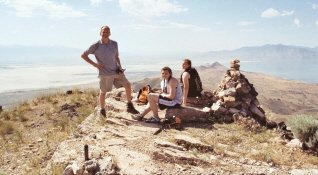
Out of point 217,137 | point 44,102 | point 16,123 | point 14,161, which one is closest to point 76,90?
point 44,102

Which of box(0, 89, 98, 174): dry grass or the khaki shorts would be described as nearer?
the khaki shorts

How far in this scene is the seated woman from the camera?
1141cm

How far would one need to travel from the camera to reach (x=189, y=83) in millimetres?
13273

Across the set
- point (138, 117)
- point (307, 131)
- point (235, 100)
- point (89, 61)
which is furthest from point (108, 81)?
point (307, 131)

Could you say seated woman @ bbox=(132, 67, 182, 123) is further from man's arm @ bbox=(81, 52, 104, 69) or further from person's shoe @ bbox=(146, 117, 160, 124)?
man's arm @ bbox=(81, 52, 104, 69)

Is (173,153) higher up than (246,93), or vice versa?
(246,93)

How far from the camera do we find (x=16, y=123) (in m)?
18.2

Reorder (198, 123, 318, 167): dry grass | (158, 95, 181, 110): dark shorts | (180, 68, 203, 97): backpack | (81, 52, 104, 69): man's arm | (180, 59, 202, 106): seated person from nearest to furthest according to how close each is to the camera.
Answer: (198, 123, 318, 167): dry grass
(81, 52, 104, 69): man's arm
(158, 95, 181, 110): dark shorts
(180, 59, 202, 106): seated person
(180, 68, 203, 97): backpack

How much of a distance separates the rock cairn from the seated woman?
5.34 ft

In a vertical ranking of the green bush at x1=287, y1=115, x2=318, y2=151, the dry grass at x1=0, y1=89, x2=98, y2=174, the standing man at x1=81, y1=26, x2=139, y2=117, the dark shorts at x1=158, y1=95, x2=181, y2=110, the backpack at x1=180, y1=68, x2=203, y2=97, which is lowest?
the dry grass at x1=0, y1=89, x2=98, y2=174

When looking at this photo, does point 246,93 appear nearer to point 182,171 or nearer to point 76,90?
point 182,171

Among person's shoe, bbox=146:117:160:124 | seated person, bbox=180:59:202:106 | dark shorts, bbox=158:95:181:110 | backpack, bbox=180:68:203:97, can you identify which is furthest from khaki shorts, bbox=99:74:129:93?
backpack, bbox=180:68:203:97

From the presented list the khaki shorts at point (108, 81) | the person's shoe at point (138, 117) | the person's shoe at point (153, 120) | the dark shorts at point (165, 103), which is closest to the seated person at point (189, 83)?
the dark shorts at point (165, 103)

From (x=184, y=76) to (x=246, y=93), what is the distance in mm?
2465
